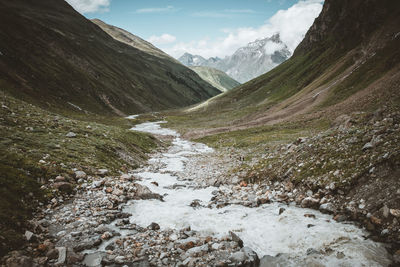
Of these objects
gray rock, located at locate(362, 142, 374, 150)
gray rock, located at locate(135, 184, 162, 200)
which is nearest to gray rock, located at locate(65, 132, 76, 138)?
gray rock, located at locate(135, 184, 162, 200)

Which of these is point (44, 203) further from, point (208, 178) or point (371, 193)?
point (371, 193)

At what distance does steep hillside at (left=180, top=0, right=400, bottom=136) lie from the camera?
38.8 m

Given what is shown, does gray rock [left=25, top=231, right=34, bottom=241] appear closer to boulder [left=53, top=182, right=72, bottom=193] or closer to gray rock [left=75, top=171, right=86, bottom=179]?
boulder [left=53, top=182, right=72, bottom=193]

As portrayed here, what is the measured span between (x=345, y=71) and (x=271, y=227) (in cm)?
6832

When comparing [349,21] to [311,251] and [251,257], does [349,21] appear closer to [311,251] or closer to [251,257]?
[311,251]

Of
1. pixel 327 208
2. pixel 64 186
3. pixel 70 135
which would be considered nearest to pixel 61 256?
pixel 64 186

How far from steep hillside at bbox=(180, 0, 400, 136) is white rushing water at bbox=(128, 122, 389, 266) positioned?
83.3 ft

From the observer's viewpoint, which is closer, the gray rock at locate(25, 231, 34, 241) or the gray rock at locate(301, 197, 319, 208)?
the gray rock at locate(25, 231, 34, 241)

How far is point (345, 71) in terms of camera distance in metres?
62.9

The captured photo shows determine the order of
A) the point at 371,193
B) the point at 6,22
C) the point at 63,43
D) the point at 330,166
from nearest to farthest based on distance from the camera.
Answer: the point at 371,193, the point at 330,166, the point at 6,22, the point at 63,43

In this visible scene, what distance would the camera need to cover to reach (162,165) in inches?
1101

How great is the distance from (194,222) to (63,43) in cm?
14461

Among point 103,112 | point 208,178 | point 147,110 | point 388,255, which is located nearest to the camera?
point 388,255

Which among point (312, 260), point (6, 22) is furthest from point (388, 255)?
point (6, 22)
